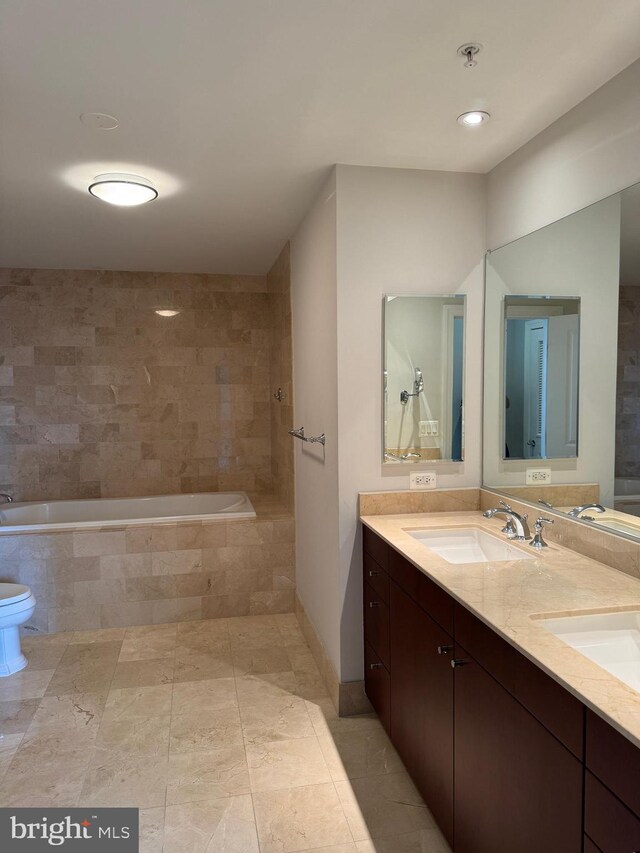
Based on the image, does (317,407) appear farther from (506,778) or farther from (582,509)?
(506,778)

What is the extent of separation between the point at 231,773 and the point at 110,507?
9.23ft

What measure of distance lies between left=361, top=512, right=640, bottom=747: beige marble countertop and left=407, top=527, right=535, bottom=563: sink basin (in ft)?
0.18

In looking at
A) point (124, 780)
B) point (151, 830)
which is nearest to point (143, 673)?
point (124, 780)

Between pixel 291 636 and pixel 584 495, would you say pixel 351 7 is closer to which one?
pixel 584 495

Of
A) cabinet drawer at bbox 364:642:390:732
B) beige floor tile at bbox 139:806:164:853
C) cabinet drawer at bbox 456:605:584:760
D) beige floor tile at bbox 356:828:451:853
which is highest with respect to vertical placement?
cabinet drawer at bbox 456:605:584:760

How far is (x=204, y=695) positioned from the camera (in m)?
2.89

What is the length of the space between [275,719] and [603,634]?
1.66m

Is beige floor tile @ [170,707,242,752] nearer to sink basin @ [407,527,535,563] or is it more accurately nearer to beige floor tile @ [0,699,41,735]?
beige floor tile @ [0,699,41,735]

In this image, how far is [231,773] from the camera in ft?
7.50

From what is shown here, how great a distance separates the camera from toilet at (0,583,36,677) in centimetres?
309

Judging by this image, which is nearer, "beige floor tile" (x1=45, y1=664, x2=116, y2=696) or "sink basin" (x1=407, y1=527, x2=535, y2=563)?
"sink basin" (x1=407, y1=527, x2=535, y2=563)

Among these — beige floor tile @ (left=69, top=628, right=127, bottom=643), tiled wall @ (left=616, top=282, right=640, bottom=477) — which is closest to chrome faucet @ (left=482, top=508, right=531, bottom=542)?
tiled wall @ (left=616, top=282, right=640, bottom=477)

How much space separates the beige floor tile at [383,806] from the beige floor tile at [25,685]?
1596mm

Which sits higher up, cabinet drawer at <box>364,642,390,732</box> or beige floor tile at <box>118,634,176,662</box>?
cabinet drawer at <box>364,642,390,732</box>
